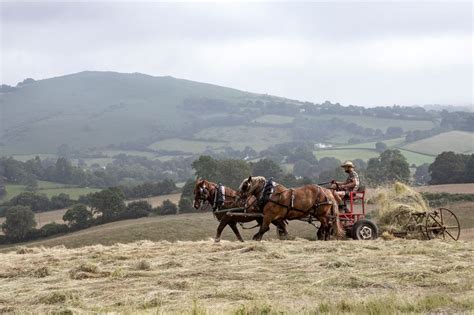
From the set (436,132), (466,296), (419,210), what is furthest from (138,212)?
(436,132)

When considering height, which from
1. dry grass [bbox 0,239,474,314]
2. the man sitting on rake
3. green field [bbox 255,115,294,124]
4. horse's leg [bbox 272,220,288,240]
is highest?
green field [bbox 255,115,294,124]

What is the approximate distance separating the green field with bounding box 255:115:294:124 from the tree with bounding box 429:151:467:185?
102 m

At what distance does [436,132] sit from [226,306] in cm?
11103

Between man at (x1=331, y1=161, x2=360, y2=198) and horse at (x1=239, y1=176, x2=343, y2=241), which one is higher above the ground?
man at (x1=331, y1=161, x2=360, y2=198)

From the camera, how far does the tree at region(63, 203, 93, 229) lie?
46.8m

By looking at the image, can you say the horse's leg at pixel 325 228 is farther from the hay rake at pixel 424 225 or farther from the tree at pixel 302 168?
the tree at pixel 302 168

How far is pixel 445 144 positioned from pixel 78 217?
212ft

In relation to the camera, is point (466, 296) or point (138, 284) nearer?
point (466, 296)

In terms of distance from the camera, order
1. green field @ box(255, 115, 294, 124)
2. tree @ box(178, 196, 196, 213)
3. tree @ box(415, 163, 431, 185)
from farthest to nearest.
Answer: green field @ box(255, 115, 294, 124) → tree @ box(415, 163, 431, 185) → tree @ box(178, 196, 196, 213)

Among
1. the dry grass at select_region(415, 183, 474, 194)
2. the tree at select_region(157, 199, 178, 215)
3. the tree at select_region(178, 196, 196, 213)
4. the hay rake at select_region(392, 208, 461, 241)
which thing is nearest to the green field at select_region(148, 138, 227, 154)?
the tree at select_region(157, 199, 178, 215)

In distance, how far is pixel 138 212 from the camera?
1930 inches

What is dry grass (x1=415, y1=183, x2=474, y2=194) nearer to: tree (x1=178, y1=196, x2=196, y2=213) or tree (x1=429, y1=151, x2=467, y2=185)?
tree (x1=429, y1=151, x2=467, y2=185)

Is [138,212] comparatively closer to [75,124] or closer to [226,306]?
[226,306]

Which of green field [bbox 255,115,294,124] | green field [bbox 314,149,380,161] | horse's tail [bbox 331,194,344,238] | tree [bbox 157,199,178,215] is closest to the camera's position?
horse's tail [bbox 331,194,344,238]
